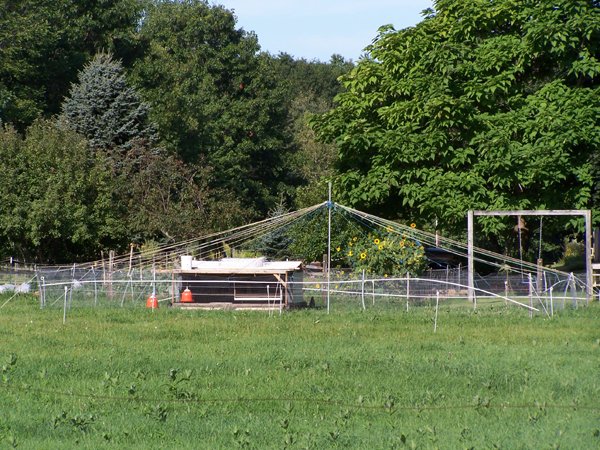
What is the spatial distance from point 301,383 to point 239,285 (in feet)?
43.3

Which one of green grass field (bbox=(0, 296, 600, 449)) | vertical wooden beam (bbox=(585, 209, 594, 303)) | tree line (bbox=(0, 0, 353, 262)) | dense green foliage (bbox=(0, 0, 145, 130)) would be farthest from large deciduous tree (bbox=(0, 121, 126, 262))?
vertical wooden beam (bbox=(585, 209, 594, 303))

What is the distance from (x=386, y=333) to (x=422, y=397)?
760cm

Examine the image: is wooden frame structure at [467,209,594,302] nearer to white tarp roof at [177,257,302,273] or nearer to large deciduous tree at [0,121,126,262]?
white tarp roof at [177,257,302,273]

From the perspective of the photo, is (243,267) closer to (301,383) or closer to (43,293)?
(43,293)

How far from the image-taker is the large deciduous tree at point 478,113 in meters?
30.4

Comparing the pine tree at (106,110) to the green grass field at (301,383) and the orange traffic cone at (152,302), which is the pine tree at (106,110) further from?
the green grass field at (301,383)

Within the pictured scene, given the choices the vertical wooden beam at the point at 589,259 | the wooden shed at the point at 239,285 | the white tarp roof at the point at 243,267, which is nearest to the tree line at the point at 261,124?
the vertical wooden beam at the point at 589,259

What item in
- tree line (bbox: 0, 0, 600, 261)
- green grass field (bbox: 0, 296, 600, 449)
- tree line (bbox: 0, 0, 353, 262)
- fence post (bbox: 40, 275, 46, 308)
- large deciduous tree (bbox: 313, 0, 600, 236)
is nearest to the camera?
green grass field (bbox: 0, 296, 600, 449)

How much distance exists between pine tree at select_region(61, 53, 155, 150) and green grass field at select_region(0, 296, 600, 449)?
87.2ft

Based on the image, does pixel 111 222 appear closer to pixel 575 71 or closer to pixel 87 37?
pixel 575 71

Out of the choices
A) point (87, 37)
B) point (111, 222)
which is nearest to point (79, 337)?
point (111, 222)

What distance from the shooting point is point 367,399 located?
44.4 ft

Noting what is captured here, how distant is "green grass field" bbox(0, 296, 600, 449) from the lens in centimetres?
1134

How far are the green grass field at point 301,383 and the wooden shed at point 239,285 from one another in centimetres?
354
